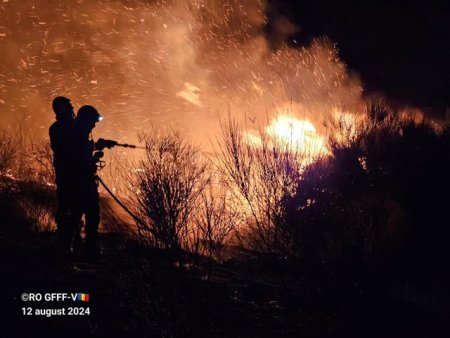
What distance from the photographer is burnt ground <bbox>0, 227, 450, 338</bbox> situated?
5.72 meters

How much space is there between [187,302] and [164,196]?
1.82 metres

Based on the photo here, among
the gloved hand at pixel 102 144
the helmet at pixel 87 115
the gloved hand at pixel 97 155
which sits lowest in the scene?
the gloved hand at pixel 97 155

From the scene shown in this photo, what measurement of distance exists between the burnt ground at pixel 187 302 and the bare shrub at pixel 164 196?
14.1 inches

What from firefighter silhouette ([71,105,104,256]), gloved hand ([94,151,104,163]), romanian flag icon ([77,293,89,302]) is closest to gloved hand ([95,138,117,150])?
gloved hand ([94,151,104,163])

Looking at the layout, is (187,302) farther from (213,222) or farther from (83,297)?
(213,222)

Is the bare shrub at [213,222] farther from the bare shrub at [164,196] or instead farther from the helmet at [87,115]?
the helmet at [87,115]

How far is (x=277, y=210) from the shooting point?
29.0 feet

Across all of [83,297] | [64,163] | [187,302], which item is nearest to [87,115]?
[64,163]

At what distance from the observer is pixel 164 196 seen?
7.03 m

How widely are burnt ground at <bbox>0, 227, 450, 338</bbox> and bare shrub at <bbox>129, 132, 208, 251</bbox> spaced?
359 millimetres

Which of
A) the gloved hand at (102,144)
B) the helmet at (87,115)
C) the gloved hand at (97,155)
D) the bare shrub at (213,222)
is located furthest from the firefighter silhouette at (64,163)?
the bare shrub at (213,222)

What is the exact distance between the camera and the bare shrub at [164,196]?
6.66m

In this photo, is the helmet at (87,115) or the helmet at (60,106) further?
the helmet at (87,115)

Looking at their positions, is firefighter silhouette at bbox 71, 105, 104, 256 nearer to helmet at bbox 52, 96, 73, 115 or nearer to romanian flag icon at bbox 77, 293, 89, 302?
helmet at bbox 52, 96, 73, 115
